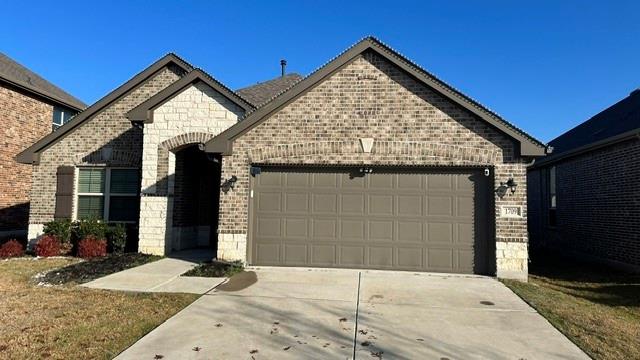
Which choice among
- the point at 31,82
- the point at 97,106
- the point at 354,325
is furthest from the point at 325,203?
the point at 31,82

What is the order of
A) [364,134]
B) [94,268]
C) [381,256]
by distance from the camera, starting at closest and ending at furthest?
[94,268], [381,256], [364,134]

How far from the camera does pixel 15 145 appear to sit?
1789 centimetres

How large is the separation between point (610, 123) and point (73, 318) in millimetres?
16184

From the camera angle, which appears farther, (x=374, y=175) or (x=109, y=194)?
(x=109, y=194)

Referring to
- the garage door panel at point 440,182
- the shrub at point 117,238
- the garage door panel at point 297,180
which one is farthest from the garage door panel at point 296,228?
the shrub at point 117,238

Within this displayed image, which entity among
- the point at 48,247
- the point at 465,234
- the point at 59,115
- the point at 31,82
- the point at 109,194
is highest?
the point at 31,82

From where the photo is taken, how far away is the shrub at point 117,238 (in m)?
12.6

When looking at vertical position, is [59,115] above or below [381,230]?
above

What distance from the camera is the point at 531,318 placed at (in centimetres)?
680

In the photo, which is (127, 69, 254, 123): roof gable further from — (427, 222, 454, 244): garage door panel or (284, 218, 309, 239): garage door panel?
(427, 222, 454, 244): garage door panel

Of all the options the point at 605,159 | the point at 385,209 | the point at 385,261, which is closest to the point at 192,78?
the point at 385,209

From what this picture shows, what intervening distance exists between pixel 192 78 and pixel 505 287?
9.82 metres

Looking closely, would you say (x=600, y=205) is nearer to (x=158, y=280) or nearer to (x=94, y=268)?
(x=158, y=280)

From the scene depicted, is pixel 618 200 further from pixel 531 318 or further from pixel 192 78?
pixel 192 78
